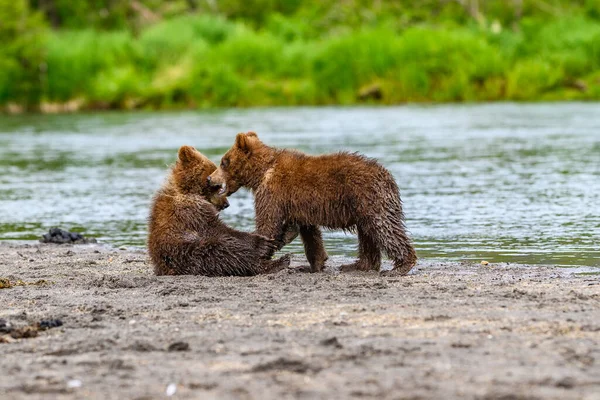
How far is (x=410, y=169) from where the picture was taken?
18.0 m

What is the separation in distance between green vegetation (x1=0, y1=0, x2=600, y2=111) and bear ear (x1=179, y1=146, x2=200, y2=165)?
29624 mm

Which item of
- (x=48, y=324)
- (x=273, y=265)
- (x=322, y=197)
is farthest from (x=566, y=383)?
(x=273, y=265)

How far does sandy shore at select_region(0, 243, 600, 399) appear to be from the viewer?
518 cm

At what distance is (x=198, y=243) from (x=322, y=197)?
3.44 feet

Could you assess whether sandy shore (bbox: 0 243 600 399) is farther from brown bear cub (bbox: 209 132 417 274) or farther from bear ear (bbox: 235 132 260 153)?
bear ear (bbox: 235 132 260 153)

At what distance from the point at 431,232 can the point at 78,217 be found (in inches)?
191

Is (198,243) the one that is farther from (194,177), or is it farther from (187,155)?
(187,155)

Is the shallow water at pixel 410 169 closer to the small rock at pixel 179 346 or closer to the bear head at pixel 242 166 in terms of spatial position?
the bear head at pixel 242 166

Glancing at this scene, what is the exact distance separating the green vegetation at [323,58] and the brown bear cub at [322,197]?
97.2ft

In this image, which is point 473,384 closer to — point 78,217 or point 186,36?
point 78,217

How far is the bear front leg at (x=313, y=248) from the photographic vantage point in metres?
9.13

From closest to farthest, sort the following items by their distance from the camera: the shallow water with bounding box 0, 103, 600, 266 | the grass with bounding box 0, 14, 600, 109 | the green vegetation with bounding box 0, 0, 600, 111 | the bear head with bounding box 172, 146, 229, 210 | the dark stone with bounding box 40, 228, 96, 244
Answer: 1. the bear head with bounding box 172, 146, 229, 210
2. the shallow water with bounding box 0, 103, 600, 266
3. the dark stone with bounding box 40, 228, 96, 244
4. the grass with bounding box 0, 14, 600, 109
5. the green vegetation with bounding box 0, 0, 600, 111

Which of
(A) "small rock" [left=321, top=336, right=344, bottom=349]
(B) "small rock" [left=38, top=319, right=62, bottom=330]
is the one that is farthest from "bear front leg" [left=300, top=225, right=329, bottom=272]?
(A) "small rock" [left=321, top=336, right=344, bottom=349]

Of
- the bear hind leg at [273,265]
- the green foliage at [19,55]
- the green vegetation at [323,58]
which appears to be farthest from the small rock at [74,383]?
the green foliage at [19,55]
